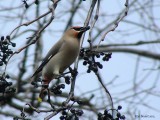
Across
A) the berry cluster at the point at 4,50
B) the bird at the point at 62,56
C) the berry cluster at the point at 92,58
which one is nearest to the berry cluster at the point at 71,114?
the berry cluster at the point at 92,58

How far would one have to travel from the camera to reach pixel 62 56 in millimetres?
4445

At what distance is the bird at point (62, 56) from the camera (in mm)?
4375

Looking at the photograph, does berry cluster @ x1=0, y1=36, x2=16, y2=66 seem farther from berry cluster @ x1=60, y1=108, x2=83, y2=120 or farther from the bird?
the bird

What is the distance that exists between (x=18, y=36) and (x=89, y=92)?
143 cm

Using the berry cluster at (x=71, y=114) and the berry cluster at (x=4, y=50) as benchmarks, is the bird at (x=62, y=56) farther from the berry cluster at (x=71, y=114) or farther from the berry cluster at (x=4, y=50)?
the berry cluster at (x=71, y=114)

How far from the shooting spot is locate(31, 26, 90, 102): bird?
438 cm

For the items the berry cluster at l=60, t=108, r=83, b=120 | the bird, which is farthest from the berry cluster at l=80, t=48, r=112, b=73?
the bird

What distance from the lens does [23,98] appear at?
809 cm

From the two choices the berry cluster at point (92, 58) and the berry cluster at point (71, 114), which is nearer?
the berry cluster at point (71, 114)

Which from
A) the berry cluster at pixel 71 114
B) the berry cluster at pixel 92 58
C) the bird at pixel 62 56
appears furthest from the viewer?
the bird at pixel 62 56

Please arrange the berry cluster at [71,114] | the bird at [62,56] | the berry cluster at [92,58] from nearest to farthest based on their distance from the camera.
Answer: the berry cluster at [71,114] → the berry cluster at [92,58] → the bird at [62,56]

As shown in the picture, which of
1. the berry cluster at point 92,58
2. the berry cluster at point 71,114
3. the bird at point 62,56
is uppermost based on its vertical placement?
the bird at point 62,56

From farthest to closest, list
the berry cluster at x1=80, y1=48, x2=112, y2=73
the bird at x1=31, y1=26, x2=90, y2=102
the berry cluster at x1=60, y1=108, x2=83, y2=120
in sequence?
the bird at x1=31, y1=26, x2=90, y2=102 < the berry cluster at x1=80, y1=48, x2=112, y2=73 < the berry cluster at x1=60, y1=108, x2=83, y2=120

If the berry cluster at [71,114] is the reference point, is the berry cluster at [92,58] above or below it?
above
